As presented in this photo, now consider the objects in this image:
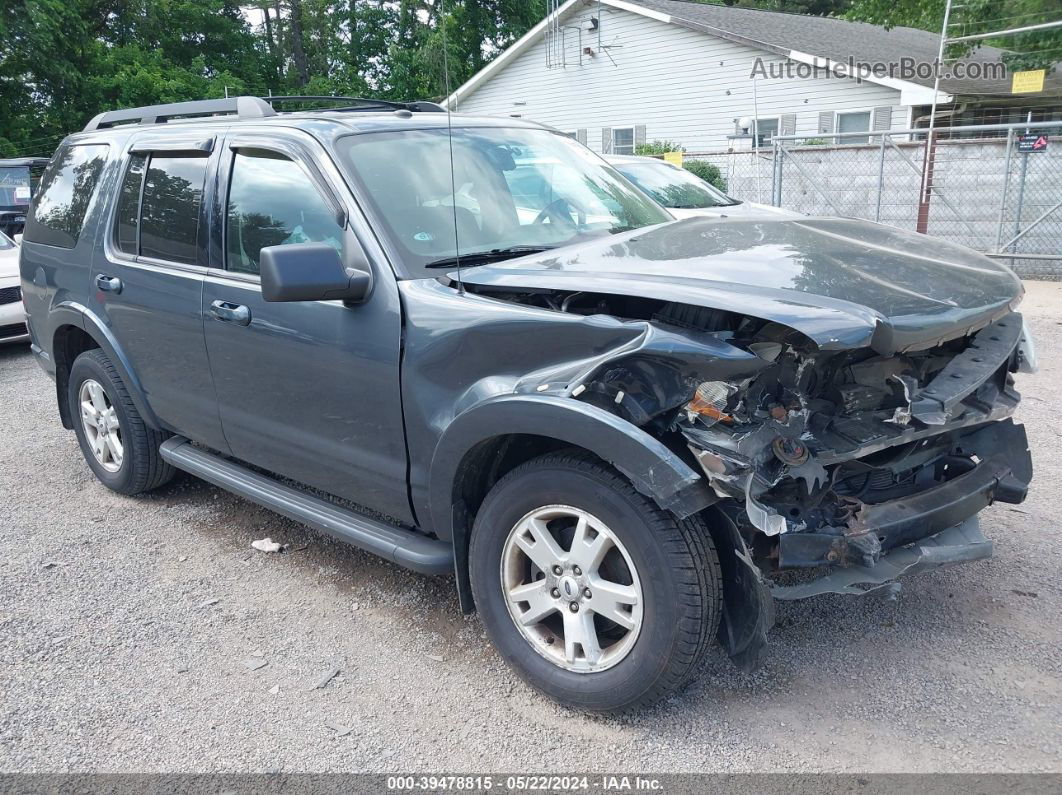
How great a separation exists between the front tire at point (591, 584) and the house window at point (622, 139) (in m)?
20.8

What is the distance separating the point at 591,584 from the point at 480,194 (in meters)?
1.72

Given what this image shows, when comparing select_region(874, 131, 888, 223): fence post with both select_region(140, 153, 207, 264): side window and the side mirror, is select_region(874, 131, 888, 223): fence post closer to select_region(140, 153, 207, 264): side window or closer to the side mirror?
select_region(140, 153, 207, 264): side window

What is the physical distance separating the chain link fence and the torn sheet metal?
10.2 meters

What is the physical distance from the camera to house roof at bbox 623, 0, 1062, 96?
19.7 metres

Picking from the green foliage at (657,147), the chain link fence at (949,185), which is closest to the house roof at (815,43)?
the green foliage at (657,147)

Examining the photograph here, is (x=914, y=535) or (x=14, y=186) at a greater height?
(x=14, y=186)

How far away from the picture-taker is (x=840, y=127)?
19.3 meters

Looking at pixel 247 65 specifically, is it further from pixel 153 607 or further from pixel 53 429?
pixel 153 607

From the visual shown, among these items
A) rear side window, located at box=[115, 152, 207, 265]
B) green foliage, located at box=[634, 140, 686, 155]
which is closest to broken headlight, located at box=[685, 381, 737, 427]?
rear side window, located at box=[115, 152, 207, 265]

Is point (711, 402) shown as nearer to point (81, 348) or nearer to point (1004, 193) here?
point (81, 348)

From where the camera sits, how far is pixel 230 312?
12.4ft

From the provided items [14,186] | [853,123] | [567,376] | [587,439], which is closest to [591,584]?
[587,439]

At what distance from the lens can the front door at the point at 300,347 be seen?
10.9 ft

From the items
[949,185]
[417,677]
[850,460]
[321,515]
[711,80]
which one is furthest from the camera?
[711,80]
